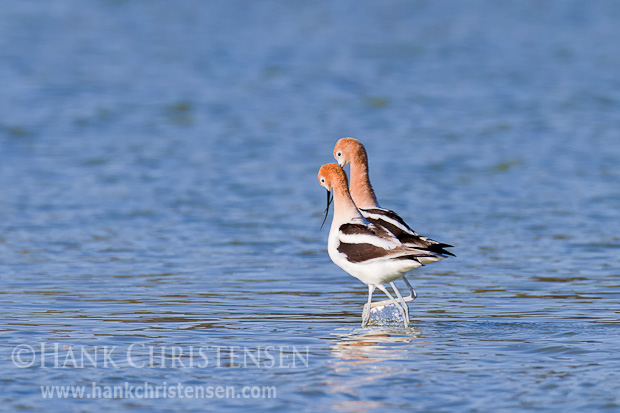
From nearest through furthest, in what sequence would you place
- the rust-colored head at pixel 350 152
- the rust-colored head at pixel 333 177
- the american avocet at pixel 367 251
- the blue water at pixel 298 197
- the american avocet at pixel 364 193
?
the blue water at pixel 298 197
the american avocet at pixel 367 251
the american avocet at pixel 364 193
the rust-colored head at pixel 333 177
the rust-colored head at pixel 350 152

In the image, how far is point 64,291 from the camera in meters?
10.1

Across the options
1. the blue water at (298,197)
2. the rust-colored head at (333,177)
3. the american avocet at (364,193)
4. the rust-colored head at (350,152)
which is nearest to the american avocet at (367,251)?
the rust-colored head at (333,177)

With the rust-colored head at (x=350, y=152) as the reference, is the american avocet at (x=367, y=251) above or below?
below

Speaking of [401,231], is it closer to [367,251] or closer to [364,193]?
[367,251]

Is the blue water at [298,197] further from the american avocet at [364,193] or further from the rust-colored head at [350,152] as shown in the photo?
the rust-colored head at [350,152]

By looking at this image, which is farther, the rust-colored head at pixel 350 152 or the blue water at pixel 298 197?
the rust-colored head at pixel 350 152

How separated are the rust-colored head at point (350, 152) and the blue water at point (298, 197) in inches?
51.6

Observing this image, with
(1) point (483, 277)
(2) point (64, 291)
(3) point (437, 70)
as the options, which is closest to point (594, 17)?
(3) point (437, 70)

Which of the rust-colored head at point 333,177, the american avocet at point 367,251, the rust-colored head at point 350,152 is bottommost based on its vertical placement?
the american avocet at point 367,251

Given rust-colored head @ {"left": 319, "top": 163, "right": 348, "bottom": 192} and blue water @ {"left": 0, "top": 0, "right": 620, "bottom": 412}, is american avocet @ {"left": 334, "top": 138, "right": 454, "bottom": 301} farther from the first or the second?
blue water @ {"left": 0, "top": 0, "right": 620, "bottom": 412}

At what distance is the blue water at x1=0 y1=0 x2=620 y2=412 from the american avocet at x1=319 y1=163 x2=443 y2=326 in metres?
0.45

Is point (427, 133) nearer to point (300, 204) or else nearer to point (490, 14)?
point (300, 204)

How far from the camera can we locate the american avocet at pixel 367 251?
8.53 meters

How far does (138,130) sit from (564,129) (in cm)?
854
